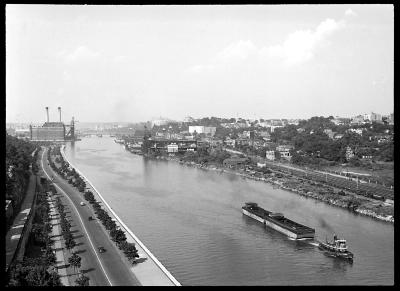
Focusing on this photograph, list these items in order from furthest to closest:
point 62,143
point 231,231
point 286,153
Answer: point 62,143 < point 286,153 < point 231,231

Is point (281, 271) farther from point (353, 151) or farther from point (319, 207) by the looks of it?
point (353, 151)

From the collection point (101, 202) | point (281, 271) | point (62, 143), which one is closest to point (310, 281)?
point (281, 271)

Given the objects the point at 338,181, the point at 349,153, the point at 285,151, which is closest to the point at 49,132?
the point at 285,151

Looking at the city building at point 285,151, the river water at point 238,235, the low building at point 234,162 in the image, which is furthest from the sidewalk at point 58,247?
the city building at point 285,151

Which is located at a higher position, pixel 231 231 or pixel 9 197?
pixel 9 197

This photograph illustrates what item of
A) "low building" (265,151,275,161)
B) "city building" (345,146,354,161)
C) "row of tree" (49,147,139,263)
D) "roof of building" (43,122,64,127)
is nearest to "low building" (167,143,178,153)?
"low building" (265,151,275,161)

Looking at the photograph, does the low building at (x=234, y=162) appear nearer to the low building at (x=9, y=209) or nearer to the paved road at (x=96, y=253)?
the paved road at (x=96, y=253)
